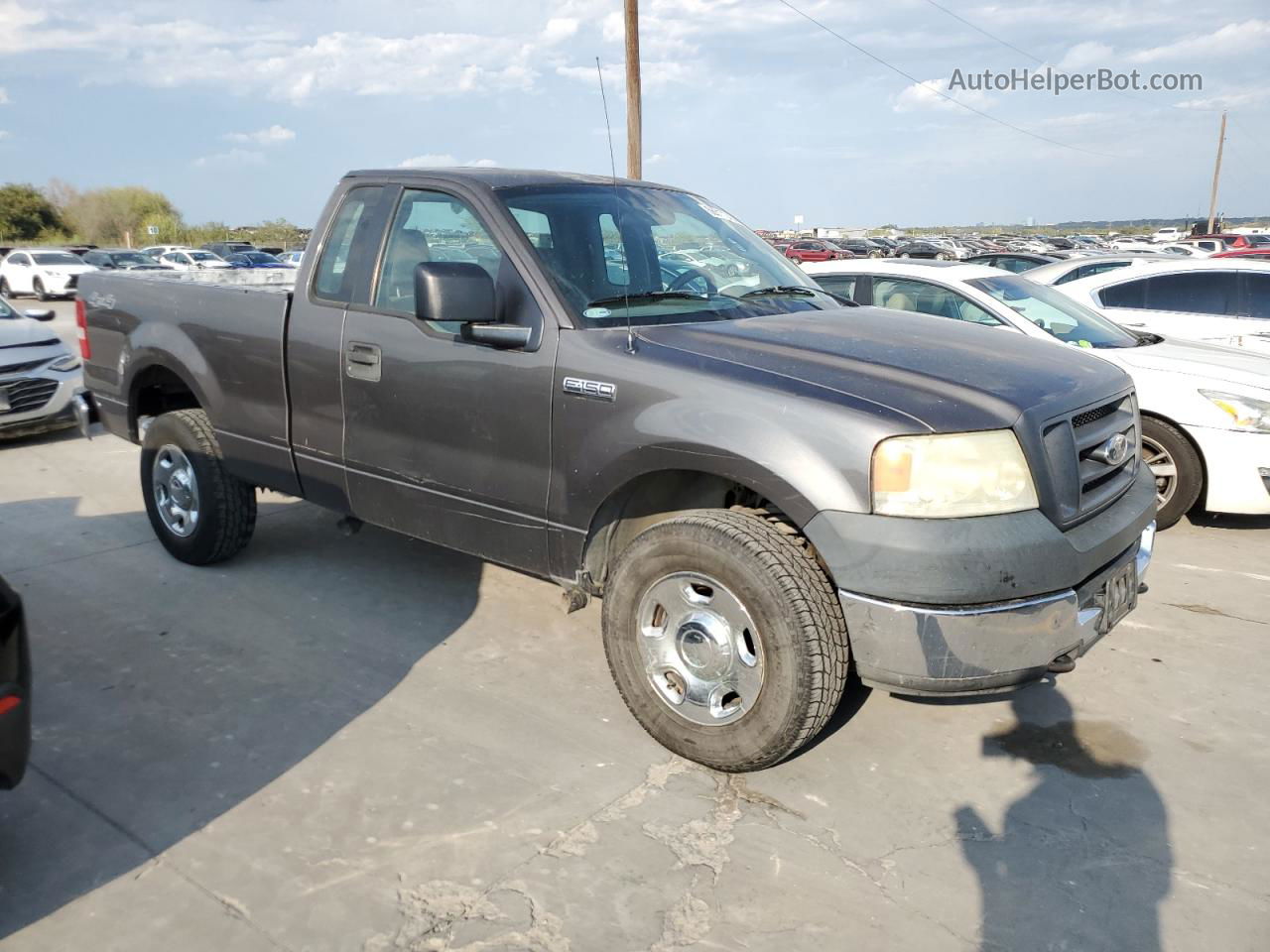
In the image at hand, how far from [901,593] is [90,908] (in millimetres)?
2377

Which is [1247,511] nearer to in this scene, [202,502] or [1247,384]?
[1247,384]

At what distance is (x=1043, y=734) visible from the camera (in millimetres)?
3715

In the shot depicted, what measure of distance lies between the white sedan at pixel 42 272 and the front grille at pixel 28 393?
2132 cm

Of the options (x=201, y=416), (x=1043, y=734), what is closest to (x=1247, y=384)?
(x=1043, y=734)

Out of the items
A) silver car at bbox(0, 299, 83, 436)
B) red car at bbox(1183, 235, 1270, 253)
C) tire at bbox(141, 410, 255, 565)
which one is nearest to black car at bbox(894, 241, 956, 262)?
red car at bbox(1183, 235, 1270, 253)

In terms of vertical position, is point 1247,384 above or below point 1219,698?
above

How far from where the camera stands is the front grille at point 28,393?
824 centimetres

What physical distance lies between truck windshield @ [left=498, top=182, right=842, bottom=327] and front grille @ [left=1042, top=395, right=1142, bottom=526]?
1.24 m

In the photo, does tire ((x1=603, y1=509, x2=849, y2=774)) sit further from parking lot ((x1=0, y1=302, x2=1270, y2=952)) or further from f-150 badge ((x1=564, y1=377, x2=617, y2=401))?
f-150 badge ((x1=564, y1=377, x2=617, y2=401))

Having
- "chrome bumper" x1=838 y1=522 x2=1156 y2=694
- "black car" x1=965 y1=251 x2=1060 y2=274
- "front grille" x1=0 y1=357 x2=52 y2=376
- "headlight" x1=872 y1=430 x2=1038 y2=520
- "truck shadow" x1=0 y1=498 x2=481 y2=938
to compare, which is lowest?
"truck shadow" x1=0 y1=498 x2=481 y2=938

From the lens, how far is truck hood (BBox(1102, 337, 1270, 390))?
605cm

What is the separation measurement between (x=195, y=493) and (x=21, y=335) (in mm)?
4819

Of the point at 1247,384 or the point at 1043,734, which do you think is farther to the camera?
the point at 1247,384

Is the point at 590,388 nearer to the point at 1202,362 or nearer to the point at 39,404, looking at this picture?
the point at 1202,362
